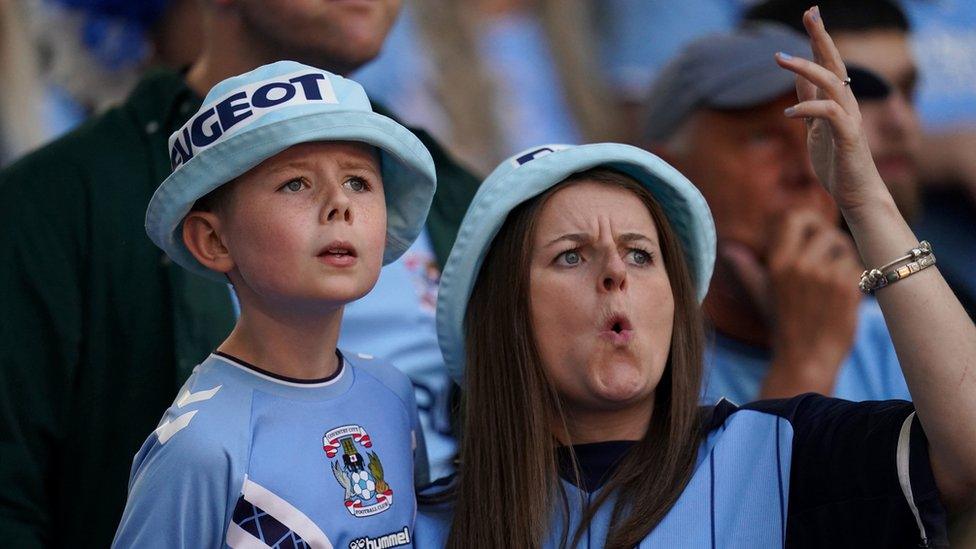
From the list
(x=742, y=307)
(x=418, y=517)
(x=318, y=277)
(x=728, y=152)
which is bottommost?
(x=418, y=517)

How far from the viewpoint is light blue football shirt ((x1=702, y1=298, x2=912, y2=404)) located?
11.3 ft

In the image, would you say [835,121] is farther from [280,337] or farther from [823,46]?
[280,337]

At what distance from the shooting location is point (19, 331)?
2.61 metres

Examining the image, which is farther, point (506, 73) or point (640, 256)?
point (506, 73)

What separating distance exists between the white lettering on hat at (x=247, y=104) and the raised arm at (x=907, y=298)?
686 millimetres

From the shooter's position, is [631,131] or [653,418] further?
[631,131]

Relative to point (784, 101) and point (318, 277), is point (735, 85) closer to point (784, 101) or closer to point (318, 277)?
point (784, 101)

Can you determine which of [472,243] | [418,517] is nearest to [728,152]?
[472,243]

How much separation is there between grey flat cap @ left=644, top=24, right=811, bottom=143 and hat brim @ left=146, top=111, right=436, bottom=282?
1.62m

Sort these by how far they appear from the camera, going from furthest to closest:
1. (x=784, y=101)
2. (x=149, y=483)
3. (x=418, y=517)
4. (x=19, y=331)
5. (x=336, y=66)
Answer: (x=784, y=101)
(x=336, y=66)
(x=19, y=331)
(x=418, y=517)
(x=149, y=483)

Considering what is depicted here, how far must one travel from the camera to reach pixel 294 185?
187 centimetres

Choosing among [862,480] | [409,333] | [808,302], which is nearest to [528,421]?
[862,480]

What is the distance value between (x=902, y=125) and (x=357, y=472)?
235cm

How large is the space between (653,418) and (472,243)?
0.41 meters
